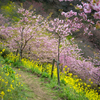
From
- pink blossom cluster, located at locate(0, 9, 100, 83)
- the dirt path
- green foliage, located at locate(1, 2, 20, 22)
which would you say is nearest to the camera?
the dirt path

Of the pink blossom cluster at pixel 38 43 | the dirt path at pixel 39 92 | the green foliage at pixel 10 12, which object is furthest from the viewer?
the green foliage at pixel 10 12

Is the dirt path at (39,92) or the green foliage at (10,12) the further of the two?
the green foliage at (10,12)

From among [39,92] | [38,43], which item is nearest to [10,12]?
[38,43]

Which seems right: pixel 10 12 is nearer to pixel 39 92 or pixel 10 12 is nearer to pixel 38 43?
pixel 38 43

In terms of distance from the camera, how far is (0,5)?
20906 millimetres

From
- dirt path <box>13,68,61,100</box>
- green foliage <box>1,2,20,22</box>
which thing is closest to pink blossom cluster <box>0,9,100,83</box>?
dirt path <box>13,68,61,100</box>

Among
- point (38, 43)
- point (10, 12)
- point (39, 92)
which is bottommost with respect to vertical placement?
point (39, 92)

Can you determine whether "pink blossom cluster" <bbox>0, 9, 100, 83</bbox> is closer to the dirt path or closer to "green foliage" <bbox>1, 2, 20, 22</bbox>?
the dirt path

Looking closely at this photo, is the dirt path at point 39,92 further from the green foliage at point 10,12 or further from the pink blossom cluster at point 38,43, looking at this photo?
the green foliage at point 10,12

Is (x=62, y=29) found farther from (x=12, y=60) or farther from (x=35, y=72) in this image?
(x=12, y=60)

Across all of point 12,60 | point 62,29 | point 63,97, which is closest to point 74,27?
point 62,29

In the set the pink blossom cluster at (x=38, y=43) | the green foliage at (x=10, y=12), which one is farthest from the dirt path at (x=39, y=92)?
the green foliage at (x=10, y=12)

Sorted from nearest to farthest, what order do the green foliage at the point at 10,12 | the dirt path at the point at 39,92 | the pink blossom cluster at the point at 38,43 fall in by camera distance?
the dirt path at the point at 39,92 → the pink blossom cluster at the point at 38,43 → the green foliage at the point at 10,12

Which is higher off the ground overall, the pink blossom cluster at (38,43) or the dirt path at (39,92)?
the pink blossom cluster at (38,43)
